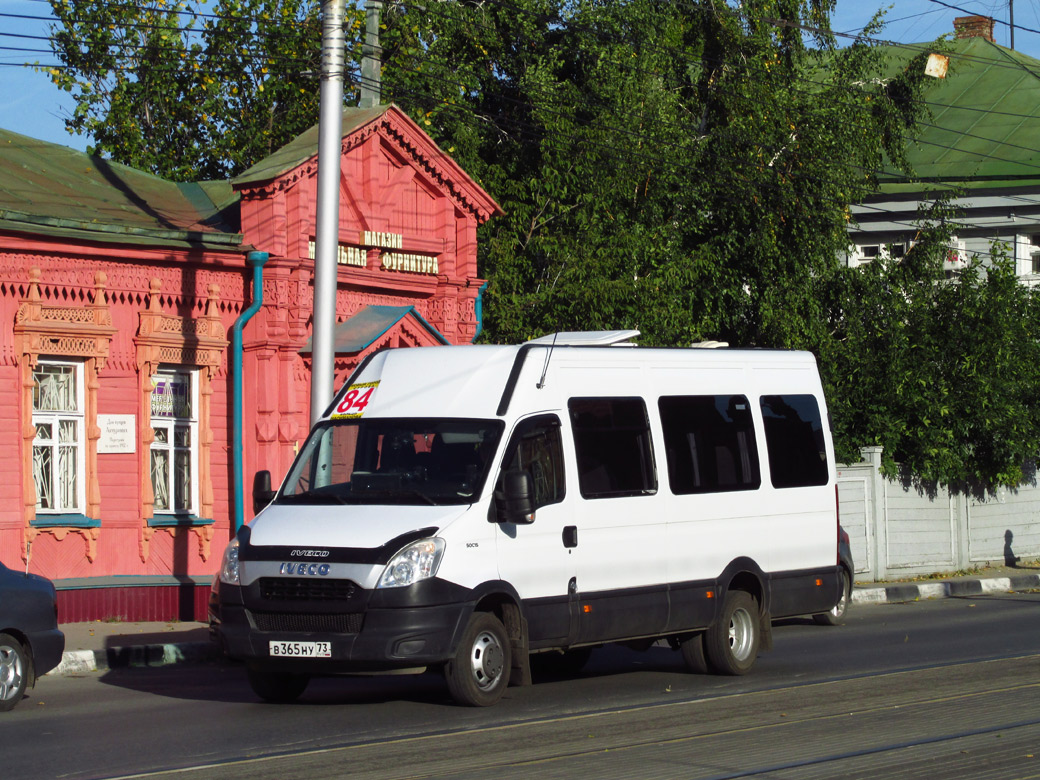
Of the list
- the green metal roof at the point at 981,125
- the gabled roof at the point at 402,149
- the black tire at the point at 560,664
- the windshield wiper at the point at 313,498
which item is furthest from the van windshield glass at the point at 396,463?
the green metal roof at the point at 981,125

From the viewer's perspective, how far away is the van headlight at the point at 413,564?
959cm

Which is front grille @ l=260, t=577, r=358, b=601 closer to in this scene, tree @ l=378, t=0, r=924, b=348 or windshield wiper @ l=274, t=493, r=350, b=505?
windshield wiper @ l=274, t=493, r=350, b=505

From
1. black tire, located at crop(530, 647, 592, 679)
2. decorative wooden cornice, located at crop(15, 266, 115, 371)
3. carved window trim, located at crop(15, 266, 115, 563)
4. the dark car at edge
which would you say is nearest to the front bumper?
the dark car at edge

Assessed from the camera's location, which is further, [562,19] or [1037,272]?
[1037,272]

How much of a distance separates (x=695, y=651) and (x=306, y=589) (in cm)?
383

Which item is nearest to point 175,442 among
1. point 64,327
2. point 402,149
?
point 64,327

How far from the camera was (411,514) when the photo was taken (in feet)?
32.6

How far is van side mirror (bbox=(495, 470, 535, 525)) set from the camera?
10.1m

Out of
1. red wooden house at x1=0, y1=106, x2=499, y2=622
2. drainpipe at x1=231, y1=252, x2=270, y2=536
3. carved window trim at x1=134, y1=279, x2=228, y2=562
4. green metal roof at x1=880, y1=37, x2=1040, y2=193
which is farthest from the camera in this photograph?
green metal roof at x1=880, y1=37, x2=1040, y2=193

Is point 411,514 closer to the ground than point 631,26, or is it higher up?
closer to the ground

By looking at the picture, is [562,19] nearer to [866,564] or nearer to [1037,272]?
[866,564]

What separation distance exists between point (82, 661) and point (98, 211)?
7.11 metres

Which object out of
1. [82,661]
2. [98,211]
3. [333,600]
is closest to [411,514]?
[333,600]

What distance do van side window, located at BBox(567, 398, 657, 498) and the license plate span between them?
7.71 ft
